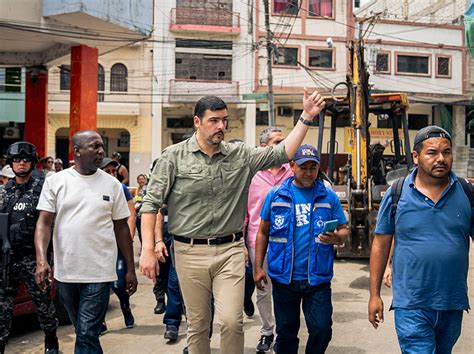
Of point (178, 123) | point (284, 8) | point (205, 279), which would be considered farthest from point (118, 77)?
point (205, 279)

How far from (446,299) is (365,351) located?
2.20m

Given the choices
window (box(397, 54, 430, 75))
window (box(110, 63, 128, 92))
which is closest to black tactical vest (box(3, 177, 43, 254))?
window (box(110, 63, 128, 92))

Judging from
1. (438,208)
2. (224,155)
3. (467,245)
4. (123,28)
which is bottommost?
(467,245)

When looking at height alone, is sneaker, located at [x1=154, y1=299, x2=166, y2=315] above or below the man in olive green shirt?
below

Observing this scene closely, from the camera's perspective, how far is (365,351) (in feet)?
17.7

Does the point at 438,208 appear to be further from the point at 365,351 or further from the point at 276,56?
the point at 276,56

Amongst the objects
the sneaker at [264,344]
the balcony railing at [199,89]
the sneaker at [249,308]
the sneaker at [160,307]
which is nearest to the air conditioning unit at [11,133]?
the balcony railing at [199,89]

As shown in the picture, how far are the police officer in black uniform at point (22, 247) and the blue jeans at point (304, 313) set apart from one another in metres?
1.97

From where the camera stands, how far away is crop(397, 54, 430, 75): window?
103 ft

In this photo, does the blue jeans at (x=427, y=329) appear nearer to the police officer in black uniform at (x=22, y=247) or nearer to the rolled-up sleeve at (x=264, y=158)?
the rolled-up sleeve at (x=264, y=158)

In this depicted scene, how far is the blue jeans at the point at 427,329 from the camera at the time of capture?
11.0 feet

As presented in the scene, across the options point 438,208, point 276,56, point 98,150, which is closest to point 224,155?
point 98,150

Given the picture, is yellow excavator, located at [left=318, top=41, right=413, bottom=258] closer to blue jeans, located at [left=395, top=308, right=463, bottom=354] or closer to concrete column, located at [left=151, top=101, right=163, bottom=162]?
blue jeans, located at [left=395, top=308, right=463, bottom=354]

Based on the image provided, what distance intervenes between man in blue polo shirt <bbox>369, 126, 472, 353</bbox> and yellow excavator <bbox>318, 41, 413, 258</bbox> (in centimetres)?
535
